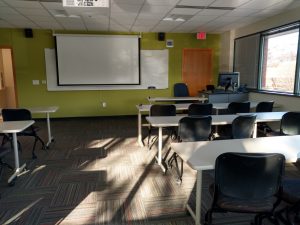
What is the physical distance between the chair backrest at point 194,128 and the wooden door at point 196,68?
504 cm

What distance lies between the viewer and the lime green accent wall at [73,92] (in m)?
7.04

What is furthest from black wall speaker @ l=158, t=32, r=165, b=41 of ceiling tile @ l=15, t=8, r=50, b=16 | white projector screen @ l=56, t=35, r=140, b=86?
ceiling tile @ l=15, t=8, r=50, b=16

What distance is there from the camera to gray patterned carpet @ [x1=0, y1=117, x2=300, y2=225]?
2.42 meters

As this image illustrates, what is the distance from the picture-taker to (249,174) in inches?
65.7

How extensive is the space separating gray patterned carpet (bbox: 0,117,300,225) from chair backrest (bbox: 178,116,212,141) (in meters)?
0.60

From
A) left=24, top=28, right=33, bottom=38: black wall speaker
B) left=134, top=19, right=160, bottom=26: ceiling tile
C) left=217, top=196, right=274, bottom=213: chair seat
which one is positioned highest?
left=134, top=19, right=160, bottom=26: ceiling tile

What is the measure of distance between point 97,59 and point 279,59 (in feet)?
16.7

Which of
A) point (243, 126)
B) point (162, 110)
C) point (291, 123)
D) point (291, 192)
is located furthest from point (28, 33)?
point (291, 192)

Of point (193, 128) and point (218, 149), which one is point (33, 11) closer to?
point (193, 128)

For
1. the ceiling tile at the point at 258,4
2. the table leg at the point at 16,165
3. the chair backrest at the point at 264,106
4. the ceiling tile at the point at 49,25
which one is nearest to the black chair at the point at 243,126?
the chair backrest at the point at 264,106

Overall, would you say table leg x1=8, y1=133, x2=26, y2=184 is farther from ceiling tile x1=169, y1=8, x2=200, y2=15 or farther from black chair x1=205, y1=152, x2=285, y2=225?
ceiling tile x1=169, y1=8, x2=200, y2=15

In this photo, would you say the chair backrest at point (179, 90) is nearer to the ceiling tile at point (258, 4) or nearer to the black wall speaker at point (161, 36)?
the black wall speaker at point (161, 36)

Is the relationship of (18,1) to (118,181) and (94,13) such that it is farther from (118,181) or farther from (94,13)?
(118,181)

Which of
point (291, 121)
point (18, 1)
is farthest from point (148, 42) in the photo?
point (291, 121)
